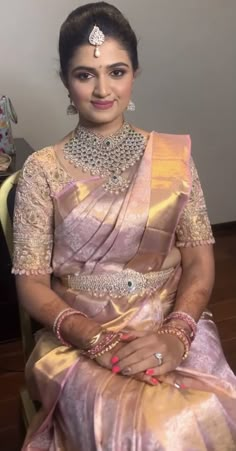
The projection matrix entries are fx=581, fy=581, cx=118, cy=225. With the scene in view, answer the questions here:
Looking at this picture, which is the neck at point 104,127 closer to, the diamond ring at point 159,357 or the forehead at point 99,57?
the forehead at point 99,57

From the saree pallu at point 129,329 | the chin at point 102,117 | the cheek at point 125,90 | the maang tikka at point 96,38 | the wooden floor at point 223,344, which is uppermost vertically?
the maang tikka at point 96,38

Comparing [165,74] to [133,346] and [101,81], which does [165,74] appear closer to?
[101,81]

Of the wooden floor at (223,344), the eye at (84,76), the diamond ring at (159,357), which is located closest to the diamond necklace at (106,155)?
the eye at (84,76)

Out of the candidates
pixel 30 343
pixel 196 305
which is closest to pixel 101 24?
pixel 196 305

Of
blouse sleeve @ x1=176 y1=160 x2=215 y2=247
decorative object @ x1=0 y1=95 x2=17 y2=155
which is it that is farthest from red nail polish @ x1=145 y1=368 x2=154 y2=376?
decorative object @ x1=0 y1=95 x2=17 y2=155

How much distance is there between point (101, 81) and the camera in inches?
44.2

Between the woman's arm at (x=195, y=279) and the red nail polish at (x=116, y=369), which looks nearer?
the red nail polish at (x=116, y=369)

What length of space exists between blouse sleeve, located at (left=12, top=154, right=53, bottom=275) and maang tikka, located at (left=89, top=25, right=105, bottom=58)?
25 cm

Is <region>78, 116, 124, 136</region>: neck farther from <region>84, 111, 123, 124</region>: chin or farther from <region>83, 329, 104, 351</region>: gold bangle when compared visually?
<region>83, 329, 104, 351</region>: gold bangle

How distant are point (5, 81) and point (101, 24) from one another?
3.86 ft

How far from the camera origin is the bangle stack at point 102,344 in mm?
1046

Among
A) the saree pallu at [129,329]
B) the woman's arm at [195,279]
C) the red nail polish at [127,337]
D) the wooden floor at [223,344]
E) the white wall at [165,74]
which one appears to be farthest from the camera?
the white wall at [165,74]

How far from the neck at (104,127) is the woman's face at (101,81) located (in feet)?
0.08

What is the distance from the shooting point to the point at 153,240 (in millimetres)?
1189
